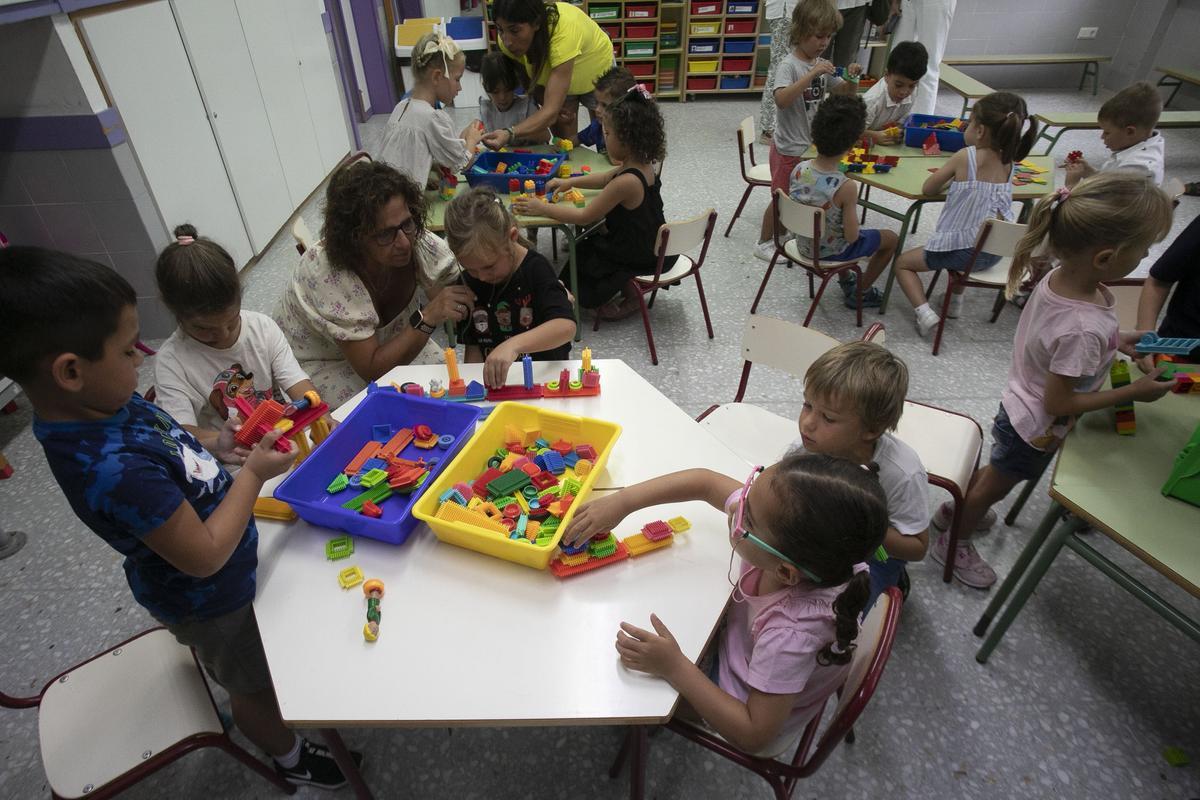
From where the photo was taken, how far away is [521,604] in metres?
1.16

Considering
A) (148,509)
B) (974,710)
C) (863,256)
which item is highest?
(148,509)

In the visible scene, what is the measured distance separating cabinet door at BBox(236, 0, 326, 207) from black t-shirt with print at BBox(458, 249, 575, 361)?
3.19 m

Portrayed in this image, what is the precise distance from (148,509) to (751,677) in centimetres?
103

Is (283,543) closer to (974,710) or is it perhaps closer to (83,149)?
(974,710)

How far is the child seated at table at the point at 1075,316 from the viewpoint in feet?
4.99

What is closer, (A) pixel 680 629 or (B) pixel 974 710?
(A) pixel 680 629

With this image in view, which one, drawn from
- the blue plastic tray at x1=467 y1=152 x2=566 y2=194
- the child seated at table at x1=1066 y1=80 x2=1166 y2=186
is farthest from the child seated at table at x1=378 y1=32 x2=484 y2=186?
the child seated at table at x1=1066 y1=80 x2=1166 y2=186

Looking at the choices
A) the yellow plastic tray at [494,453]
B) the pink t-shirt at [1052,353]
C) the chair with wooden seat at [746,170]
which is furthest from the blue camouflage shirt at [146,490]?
the chair with wooden seat at [746,170]

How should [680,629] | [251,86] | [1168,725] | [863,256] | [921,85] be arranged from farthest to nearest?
[921,85]
[251,86]
[863,256]
[1168,725]
[680,629]

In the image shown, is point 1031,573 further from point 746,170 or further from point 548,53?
point 548,53

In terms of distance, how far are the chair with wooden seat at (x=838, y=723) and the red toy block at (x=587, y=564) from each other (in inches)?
13.5

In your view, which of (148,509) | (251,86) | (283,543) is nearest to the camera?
(148,509)

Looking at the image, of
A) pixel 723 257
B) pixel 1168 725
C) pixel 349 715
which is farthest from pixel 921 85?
pixel 349 715

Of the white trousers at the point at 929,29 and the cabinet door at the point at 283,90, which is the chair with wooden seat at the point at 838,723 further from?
the white trousers at the point at 929,29
